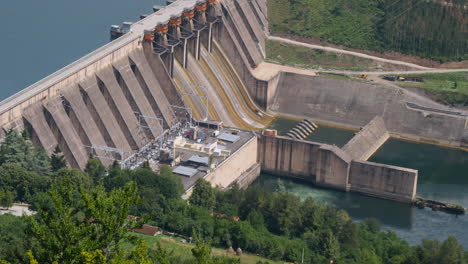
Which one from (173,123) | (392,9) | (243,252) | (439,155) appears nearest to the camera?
(243,252)

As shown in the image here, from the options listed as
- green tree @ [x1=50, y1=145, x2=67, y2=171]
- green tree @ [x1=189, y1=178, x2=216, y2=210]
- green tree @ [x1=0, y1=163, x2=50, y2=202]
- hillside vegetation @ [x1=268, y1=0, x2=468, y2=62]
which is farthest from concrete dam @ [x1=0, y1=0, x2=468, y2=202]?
green tree @ [x1=189, y1=178, x2=216, y2=210]

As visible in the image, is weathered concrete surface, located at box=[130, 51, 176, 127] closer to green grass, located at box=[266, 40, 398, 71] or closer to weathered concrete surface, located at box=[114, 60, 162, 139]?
weathered concrete surface, located at box=[114, 60, 162, 139]

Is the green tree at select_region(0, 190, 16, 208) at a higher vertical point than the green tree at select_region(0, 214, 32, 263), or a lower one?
lower

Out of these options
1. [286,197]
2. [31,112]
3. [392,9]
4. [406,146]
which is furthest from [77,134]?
[392,9]

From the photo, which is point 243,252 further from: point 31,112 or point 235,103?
point 235,103

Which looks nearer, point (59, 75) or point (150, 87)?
point (59, 75)

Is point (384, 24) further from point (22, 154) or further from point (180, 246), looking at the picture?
point (180, 246)

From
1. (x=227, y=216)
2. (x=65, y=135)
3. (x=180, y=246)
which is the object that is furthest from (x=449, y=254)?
(x=65, y=135)
